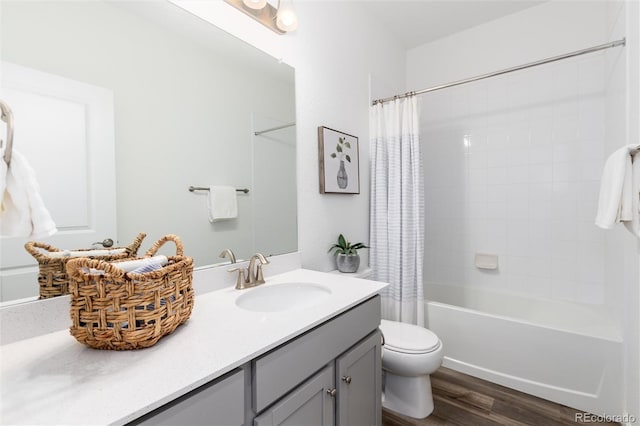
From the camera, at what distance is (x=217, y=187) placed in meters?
1.25

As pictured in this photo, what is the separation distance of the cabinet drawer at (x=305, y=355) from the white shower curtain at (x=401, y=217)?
974 millimetres

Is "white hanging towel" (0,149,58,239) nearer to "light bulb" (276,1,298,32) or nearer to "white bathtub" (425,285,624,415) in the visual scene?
"light bulb" (276,1,298,32)

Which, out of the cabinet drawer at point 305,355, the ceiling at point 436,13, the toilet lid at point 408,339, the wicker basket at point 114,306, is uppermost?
the ceiling at point 436,13

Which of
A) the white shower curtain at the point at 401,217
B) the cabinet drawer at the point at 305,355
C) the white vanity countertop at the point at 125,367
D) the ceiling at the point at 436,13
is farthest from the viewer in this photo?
the ceiling at the point at 436,13

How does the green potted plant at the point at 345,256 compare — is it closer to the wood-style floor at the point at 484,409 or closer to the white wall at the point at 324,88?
the white wall at the point at 324,88

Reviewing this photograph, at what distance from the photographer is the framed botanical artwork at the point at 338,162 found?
1.80m

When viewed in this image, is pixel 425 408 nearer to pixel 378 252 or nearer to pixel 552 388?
pixel 552 388

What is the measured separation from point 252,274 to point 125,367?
0.70 meters

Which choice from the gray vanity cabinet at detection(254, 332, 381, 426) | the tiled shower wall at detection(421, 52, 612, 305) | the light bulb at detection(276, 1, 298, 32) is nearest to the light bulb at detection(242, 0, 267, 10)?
the light bulb at detection(276, 1, 298, 32)

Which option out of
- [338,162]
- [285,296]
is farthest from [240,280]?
[338,162]

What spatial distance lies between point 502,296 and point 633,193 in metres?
1.54

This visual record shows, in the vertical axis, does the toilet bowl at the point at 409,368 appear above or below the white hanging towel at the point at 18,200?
below

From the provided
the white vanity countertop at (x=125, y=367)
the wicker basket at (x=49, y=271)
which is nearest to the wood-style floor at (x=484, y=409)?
the white vanity countertop at (x=125, y=367)

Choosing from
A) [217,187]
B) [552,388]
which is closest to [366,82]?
[217,187]
